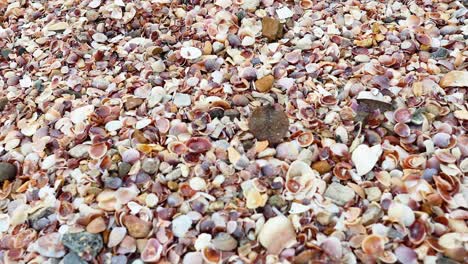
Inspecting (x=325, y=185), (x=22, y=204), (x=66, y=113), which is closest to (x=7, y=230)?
(x=22, y=204)

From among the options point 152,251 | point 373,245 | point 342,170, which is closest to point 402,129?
point 342,170

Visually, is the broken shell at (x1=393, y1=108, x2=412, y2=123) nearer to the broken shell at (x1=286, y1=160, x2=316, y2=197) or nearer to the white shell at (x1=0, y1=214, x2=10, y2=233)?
the broken shell at (x1=286, y1=160, x2=316, y2=197)

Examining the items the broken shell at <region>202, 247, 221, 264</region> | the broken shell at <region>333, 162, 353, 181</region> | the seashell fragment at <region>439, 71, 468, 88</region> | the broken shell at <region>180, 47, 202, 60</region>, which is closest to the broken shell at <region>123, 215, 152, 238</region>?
the broken shell at <region>202, 247, 221, 264</region>

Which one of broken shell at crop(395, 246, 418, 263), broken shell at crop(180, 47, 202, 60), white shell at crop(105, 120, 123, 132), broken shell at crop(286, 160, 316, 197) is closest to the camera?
broken shell at crop(395, 246, 418, 263)

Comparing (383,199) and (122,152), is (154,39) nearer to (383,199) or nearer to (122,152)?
(122,152)

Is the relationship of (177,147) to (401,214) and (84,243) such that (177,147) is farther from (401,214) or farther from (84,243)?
(401,214)

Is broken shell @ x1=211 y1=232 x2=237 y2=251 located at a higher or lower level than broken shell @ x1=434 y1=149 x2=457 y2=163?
lower

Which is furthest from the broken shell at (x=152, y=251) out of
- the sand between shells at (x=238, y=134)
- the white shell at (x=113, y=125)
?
the white shell at (x=113, y=125)

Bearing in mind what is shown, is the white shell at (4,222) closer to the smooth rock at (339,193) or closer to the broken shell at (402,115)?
the smooth rock at (339,193)
